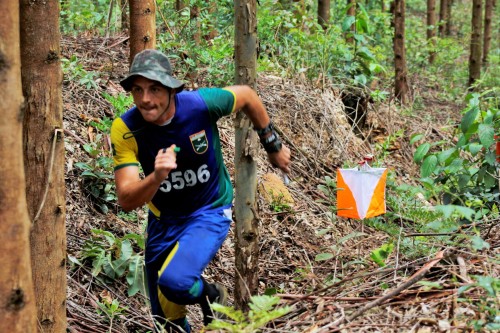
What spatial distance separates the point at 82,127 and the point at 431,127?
21.9 feet

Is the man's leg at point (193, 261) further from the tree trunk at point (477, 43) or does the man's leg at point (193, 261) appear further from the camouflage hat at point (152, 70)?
the tree trunk at point (477, 43)

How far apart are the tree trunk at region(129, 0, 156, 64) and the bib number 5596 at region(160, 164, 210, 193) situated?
9.70ft

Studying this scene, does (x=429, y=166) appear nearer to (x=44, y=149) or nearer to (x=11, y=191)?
(x=44, y=149)

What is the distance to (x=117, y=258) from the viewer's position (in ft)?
17.3

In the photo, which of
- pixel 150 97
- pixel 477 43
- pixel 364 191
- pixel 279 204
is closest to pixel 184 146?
pixel 150 97

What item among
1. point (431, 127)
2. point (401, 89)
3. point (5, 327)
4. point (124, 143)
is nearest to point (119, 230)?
point (124, 143)

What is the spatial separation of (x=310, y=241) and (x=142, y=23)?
2.88 metres

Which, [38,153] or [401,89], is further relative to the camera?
[401,89]

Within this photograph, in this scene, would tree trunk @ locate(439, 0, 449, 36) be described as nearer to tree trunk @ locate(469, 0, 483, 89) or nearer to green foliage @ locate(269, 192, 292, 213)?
tree trunk @ locate(469, 0, 483, 89)

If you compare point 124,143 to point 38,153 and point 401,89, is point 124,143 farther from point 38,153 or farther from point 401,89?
point 401,89

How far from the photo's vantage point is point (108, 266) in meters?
5.20

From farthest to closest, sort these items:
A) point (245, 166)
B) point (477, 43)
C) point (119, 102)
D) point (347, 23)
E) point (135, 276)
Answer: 1. point (477, 43)
2. point (347, 23)
3. point (119, 102)
4. point (135, 276)
5. point (245, 166)

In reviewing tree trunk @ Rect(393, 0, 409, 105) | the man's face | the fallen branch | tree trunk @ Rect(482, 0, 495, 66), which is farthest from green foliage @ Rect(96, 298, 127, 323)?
tree trunk @ Rect(482, 0, 495, 66)

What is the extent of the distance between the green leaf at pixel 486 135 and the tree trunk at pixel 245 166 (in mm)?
1913
